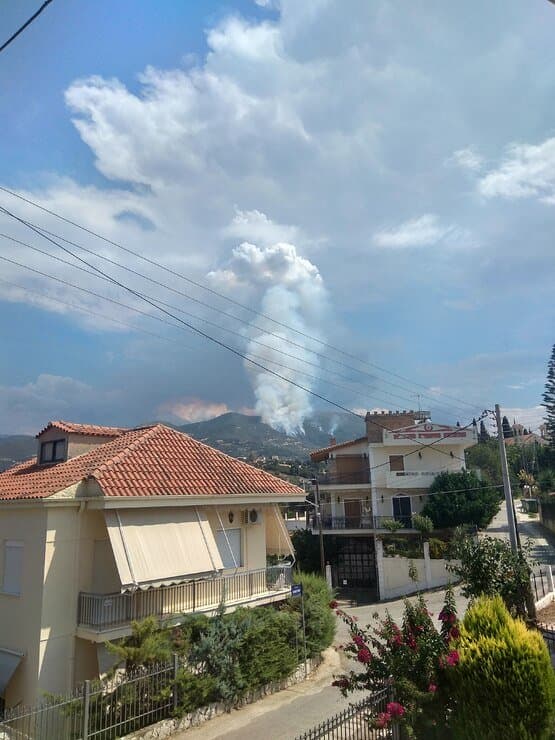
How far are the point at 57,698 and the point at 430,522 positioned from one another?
2953cm

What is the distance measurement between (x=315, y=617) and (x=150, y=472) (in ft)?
23.6

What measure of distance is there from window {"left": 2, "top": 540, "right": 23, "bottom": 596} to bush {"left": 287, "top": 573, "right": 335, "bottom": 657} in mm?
8058

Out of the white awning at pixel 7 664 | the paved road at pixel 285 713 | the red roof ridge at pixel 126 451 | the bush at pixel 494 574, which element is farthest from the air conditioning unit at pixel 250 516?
the white awning at pixel 7 664

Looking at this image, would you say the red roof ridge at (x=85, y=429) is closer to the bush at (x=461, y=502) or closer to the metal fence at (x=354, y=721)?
the metal fence at (x=354, y=721)

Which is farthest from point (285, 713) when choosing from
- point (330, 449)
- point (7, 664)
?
point (330, 449)

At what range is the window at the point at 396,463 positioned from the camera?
41.1 m

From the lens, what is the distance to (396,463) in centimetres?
4134

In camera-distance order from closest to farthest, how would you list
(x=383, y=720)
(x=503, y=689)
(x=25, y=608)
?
(x=383, y=720)
(x=503, y=689)
(x=25, y=608)

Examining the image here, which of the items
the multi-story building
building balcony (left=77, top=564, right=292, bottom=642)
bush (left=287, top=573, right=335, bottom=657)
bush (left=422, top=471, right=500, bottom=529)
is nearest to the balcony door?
the multi-story building

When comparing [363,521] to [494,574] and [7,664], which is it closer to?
[494,574]

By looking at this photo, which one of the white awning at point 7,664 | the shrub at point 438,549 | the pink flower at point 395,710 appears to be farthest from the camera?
the shrub at point 438,549

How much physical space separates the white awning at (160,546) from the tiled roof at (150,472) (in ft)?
2.14

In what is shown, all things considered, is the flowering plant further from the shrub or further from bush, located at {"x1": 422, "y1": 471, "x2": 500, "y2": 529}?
bush, located at {"x1": 422, "y1": 471, "x2": 500, "y2": 529}

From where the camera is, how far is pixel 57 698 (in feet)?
33.7
